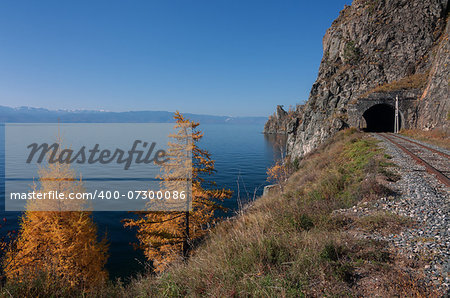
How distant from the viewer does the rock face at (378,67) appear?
120ft

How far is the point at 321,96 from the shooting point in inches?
2047

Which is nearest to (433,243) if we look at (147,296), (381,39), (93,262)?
(147,296)

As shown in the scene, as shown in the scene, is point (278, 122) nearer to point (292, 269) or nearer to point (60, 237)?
point (60, 237)

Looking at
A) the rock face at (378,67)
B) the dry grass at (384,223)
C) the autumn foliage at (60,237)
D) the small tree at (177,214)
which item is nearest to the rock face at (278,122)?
the rock face at (378,67)

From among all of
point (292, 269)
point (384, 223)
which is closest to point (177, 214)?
point (384, 223)

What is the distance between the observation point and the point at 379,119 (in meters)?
49.9

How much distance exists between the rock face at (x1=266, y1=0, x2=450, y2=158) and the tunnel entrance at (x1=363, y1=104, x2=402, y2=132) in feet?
1.55

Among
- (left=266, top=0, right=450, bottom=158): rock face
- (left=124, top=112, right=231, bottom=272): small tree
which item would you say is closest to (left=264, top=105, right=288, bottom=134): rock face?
(left=266, top=0, right=450, bottom=158): rock face

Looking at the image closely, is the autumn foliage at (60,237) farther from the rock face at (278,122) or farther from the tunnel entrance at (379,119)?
the rock face at (278,122)

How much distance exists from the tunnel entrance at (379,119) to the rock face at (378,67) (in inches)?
18.6

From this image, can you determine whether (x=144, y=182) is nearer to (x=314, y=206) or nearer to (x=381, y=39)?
(x=314, y=206)

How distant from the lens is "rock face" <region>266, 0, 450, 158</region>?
120ft

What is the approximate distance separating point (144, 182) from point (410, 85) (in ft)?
155

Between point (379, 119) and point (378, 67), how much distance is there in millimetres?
11145
